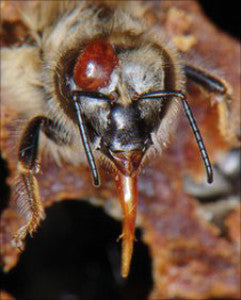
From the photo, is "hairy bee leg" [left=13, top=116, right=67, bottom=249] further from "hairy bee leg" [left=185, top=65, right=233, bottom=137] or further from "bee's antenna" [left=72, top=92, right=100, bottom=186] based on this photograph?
"hairy bee leg" [left=185, top=65, right=233, bottom=137]

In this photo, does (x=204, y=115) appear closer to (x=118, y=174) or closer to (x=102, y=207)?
(x=102, y=207)

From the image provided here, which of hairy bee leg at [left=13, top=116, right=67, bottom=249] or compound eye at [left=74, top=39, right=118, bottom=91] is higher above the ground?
compound eye at [left=74, top=39, right=118, bottom=91]

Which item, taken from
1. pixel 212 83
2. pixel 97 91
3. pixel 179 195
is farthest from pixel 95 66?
pixel 179 195

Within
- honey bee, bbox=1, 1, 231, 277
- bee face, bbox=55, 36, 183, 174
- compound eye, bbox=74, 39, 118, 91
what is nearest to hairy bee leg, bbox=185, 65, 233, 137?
honey bee, bbox=1, 1, 231, 277

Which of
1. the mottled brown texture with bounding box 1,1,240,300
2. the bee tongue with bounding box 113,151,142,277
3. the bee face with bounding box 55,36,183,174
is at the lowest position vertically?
the mottled brown texture with bounding box 1,1,240,300

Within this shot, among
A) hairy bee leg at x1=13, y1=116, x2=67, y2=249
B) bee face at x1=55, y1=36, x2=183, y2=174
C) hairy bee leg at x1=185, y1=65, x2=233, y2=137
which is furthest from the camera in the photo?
hairy bee leg at x1=185, y1=65, x2=233, y2=137

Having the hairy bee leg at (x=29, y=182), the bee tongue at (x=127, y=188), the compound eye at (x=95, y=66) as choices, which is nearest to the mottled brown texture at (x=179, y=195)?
the hairy bee leg at (x=29, y=182)
